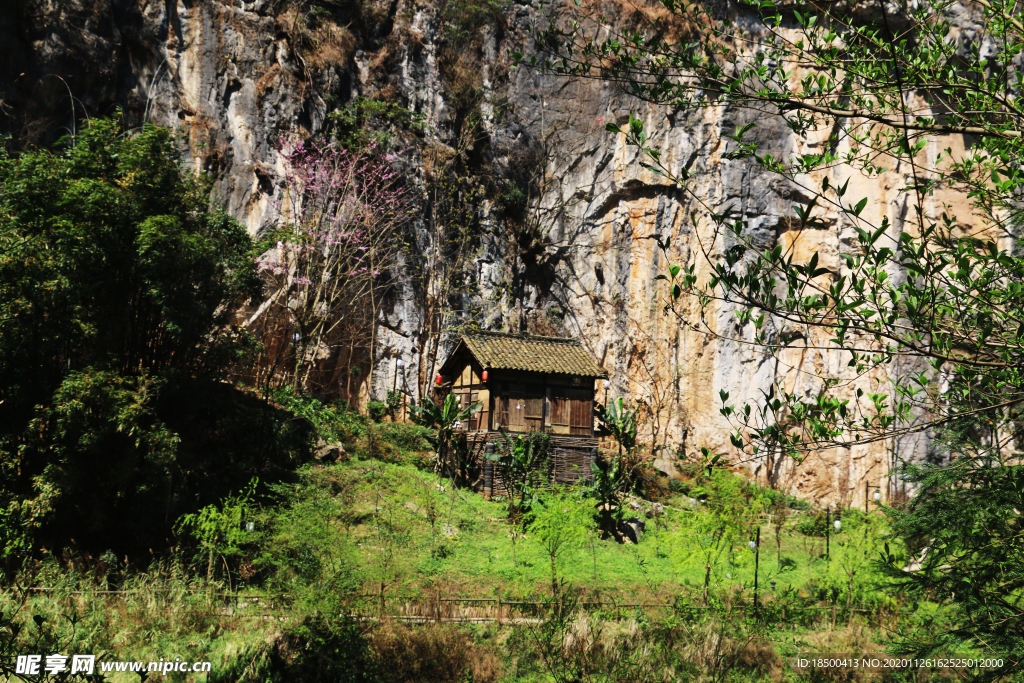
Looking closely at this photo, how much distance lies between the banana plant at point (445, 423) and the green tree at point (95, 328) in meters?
7.45

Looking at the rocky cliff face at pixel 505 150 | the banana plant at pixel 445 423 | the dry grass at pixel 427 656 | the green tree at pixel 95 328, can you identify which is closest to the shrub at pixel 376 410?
the rocky cliff face at pixel 505 150

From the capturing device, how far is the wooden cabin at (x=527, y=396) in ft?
61.4

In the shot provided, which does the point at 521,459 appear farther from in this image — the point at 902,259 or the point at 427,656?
the point at 902,259

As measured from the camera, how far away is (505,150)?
2845 cm

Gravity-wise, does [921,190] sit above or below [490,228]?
below

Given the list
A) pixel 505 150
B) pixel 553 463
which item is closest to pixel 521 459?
pixel 553 463

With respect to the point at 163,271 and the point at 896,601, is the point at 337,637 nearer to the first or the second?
the point at 163,271

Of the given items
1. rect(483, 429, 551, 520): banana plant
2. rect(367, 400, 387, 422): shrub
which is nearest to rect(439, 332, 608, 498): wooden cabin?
rect(483, 429, 551, 520): banana plant

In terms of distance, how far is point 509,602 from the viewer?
10.3 m

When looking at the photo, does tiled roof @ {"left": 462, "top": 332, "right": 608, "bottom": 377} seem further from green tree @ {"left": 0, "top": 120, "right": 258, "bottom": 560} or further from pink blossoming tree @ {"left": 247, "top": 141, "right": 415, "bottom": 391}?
green tree @ {"left": 0, "top": 120, "right": 258, "bottom": 560}

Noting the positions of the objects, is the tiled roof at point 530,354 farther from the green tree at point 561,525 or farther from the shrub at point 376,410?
the green tree at point 561,525

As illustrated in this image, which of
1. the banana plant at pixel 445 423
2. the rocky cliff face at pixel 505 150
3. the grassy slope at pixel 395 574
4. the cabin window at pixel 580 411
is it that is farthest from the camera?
the rocky cliff face at pixel 505 150

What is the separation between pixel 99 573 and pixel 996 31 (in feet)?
43.1

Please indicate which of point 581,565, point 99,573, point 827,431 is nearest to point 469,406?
point 581,565
